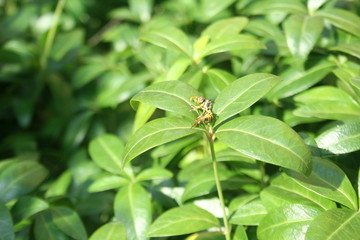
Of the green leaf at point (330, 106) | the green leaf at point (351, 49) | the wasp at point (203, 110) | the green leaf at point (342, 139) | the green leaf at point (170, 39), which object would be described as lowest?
the green leaf at point (342, 139)

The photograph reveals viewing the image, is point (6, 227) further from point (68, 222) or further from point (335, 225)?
point (335, 225)

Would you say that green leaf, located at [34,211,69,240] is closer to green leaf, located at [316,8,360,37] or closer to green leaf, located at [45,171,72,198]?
green leaf, located at [45,171,72,198]

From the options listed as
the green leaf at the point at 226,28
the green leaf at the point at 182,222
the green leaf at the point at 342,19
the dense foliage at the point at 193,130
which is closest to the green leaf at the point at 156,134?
the dense foliage at the point at 193,130

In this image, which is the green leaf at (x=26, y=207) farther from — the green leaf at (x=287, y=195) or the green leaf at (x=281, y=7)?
the green leaf at (x=281, y=7)

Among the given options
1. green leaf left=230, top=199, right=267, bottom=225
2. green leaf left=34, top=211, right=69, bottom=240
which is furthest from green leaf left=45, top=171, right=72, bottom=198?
green leaf left=230, top=199, right=267, bottom=225

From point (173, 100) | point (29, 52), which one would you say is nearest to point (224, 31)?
point (173, 100)

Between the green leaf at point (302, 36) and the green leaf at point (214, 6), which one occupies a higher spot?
the green leaf at point (214, 6)
